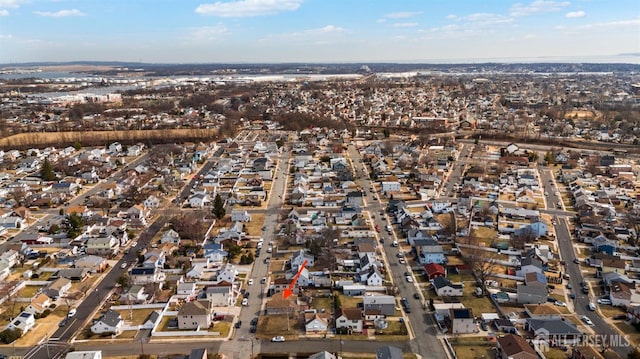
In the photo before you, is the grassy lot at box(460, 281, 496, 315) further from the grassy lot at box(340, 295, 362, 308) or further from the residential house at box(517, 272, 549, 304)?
the grassy lot at box(340, 295, 362, 308)

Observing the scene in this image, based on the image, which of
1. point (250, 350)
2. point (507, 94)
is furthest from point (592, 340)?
point (507, 94)

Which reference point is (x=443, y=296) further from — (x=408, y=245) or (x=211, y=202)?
(x=211, y=202)

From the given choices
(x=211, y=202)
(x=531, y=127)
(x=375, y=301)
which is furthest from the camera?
(x=531, y=127)

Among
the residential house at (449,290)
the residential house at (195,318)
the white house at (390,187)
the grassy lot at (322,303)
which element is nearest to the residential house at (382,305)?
the grassy lot at (322,303)

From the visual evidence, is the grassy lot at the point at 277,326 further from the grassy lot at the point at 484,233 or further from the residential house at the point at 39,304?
the grassy lot at the point at 484,233

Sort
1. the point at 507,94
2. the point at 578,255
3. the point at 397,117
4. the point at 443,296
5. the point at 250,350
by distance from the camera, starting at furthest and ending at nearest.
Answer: the point at 507,94 → the point at 397,117 → the point at 578,255 → the point at 443,296 → the point at 250,350

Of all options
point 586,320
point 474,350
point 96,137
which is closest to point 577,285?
point 586,320

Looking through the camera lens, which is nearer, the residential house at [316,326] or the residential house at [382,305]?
the residential house at [316,326]
